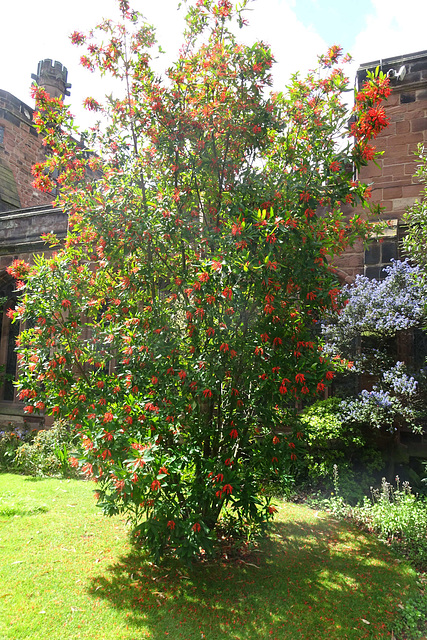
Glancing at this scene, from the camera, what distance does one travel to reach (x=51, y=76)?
19375 millimetres

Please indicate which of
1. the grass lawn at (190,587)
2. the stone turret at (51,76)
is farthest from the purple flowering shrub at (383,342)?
the stone turret at (51,76)

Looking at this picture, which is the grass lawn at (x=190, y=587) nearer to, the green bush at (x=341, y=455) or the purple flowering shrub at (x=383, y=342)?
the green bush at (x=341, y=455)

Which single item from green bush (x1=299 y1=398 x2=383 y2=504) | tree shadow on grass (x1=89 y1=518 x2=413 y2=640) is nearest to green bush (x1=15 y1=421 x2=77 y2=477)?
tree shadow on grass (x1=89 y1=518 x2=413 y2=640)

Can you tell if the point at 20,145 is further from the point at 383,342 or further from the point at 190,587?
the point at 190,587

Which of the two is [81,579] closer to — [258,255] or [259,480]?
[259,480]

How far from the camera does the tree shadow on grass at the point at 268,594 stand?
4219 millimetres

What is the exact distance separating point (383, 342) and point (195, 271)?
18.7ft

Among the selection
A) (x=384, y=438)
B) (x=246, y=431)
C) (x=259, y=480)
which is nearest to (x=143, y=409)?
(x=246, y=431)

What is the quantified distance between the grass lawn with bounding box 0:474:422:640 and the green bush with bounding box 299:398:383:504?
4.43 feet

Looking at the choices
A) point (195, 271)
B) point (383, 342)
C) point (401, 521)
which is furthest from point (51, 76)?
point (401, 521)

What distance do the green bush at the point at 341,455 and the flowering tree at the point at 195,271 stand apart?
2874 millimetres

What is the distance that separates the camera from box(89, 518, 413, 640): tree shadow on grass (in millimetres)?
4219

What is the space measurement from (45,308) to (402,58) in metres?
9.95

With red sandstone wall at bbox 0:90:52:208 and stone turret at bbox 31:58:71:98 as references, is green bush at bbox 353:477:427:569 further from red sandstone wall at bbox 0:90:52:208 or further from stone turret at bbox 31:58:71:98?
stone turret at bbox 31:58:71:98
